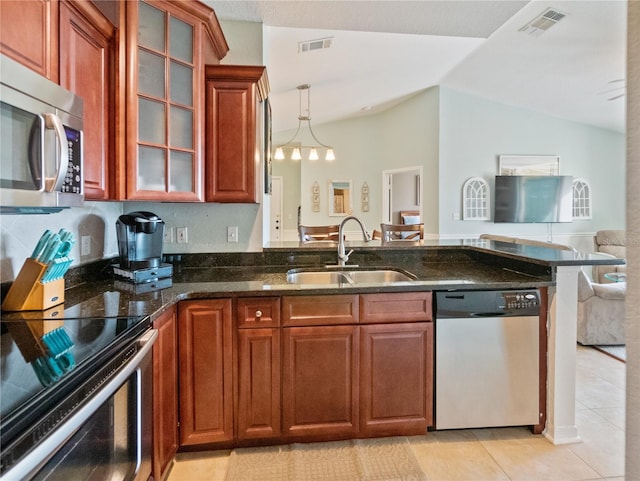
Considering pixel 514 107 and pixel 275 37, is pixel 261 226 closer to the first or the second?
pixel 275 37

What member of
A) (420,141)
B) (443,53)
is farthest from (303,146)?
(443,53)

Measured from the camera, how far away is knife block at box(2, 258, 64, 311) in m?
1.52

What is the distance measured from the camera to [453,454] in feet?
6.60

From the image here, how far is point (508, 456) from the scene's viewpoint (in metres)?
1.99

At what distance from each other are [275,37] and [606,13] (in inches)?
127

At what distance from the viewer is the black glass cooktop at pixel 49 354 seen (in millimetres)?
838

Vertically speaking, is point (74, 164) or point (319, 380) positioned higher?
point (74, 164)

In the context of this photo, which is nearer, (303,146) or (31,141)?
(31,141)

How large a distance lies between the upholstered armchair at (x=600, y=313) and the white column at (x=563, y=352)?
1.67 metres

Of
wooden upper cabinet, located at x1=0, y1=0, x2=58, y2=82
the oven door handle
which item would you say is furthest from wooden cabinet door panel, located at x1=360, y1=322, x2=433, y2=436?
wooden upper cabinet, located at x1=0, y1=0, x2=58, y2=82

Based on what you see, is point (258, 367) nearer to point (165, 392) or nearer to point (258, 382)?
point (258, 382)

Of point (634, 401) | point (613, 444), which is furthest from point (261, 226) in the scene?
point (613, 444)

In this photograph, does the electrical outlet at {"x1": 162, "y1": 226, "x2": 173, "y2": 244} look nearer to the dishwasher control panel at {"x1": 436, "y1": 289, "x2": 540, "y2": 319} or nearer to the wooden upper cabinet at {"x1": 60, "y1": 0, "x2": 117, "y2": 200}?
the wooden upper cabinet at {"x1": 60, "y1": 0, "x2": 117, "y2": 200}

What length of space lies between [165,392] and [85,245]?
974mm
